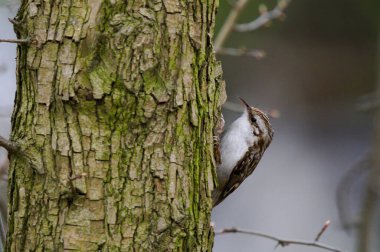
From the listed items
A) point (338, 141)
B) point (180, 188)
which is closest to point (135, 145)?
point (180, 188)

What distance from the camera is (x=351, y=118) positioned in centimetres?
855

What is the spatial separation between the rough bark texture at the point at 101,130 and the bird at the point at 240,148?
1035mm

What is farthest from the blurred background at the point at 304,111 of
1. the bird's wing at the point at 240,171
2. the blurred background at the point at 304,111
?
the bird's wing at the point at 240,171

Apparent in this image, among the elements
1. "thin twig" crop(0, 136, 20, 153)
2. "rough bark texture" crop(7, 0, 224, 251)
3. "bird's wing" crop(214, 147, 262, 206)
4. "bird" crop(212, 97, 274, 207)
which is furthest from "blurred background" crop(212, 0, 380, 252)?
"thin twig" crop(0, 136, 20, 153)

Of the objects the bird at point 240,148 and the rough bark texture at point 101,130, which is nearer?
the rough bark texture at point 101,130

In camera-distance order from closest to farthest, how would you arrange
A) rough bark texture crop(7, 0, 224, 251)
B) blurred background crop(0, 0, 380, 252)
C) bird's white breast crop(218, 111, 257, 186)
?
rough bark texture crop(7, 0, 224, 251), bird's white breast crop(218, 111, 257, 186), blurred background crop(0, 0, 380, 252)

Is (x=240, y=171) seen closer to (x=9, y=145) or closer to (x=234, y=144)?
(x=234, y=144)

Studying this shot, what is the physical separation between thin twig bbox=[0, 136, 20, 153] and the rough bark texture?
3cm

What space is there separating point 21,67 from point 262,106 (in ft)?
18.2

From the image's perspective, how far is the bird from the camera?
369 cm

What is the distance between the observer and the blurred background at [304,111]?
7801 millimetres

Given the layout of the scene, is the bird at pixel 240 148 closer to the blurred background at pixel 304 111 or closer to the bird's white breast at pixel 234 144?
the bird's white breast at pixel 234 144

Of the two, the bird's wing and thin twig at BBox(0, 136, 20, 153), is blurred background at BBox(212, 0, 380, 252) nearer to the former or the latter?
the bird's wing

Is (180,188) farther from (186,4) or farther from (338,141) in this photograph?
(338,141)
